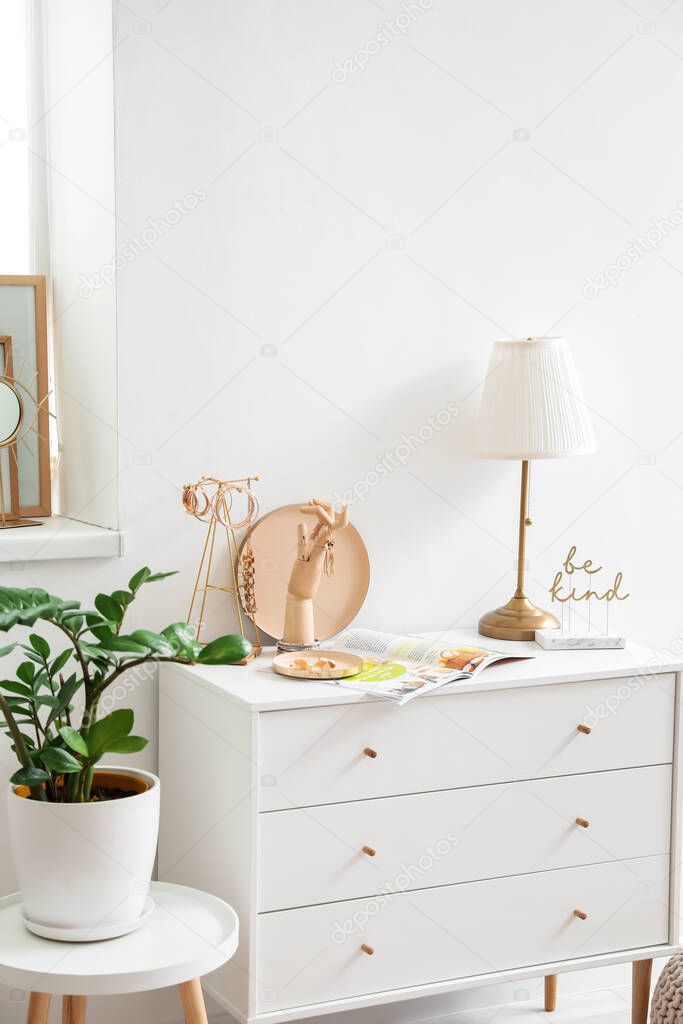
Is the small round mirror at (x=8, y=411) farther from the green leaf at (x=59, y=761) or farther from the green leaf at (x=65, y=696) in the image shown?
the green leaf at (x=59, y=761)

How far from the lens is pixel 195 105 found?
2076 millimetres

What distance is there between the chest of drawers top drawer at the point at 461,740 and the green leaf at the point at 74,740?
30 cm

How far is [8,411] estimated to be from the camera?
7.00ft

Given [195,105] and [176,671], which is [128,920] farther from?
[195,105]

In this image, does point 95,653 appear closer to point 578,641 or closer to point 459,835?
point 459,835

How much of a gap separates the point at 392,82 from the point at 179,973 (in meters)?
1.62

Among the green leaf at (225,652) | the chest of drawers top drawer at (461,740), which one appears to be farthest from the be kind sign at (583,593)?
the green leaf at (225,652)

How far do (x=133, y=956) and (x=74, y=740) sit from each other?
32 centimetres

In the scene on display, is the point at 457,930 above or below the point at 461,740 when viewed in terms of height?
below

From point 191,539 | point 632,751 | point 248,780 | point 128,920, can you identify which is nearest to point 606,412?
point 632,751

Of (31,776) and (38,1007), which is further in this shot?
(38,1007)

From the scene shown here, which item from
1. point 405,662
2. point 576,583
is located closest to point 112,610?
point 405,662

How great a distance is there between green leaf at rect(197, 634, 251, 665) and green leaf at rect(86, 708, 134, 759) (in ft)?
0.43

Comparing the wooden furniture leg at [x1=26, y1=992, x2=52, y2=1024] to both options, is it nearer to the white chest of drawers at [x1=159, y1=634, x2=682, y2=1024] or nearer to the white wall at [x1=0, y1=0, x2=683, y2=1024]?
the white chest of drawers at [x1=159, y1=634, x2=682, y2=1024]
